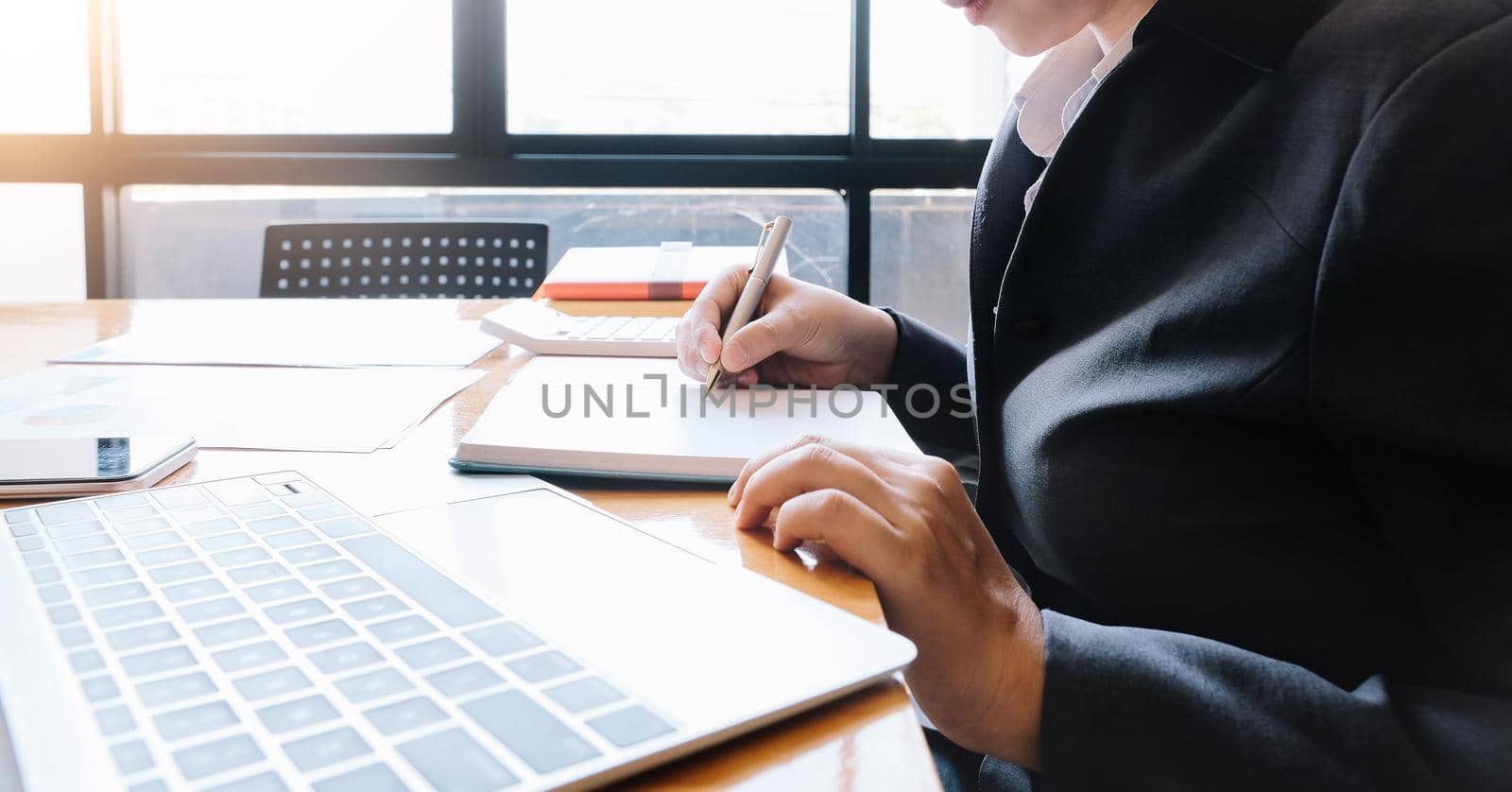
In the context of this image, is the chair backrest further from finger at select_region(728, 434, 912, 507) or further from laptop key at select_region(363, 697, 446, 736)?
laptop key at select_region(363, 697, 446, 736)

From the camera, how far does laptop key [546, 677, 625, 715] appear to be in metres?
0.28

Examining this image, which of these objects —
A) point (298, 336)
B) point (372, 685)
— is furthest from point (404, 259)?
point (372, 685)

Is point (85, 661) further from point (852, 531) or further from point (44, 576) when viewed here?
point (852, 531)

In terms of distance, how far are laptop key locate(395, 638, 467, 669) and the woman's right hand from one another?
0.45 meters

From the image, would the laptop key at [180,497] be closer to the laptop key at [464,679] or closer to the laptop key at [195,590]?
the laptop key at [195,590]

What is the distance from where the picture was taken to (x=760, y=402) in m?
0.75

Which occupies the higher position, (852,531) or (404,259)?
(404,259)

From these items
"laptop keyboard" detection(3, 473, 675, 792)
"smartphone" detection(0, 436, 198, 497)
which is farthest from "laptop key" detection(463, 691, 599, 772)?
"smartphone" detection(0, 436, 198, 497)

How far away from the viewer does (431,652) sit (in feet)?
1.01

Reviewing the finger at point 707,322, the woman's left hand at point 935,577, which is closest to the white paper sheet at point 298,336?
the finger at point 707,322

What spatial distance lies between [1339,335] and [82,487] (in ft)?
2.12

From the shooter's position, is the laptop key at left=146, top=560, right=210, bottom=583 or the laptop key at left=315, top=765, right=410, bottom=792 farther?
the laptop key at left=146, top=560, right=210, bottom=583

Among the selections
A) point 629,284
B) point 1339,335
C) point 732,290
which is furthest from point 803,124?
point 1339,335

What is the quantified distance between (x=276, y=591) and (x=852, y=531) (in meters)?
0.22
